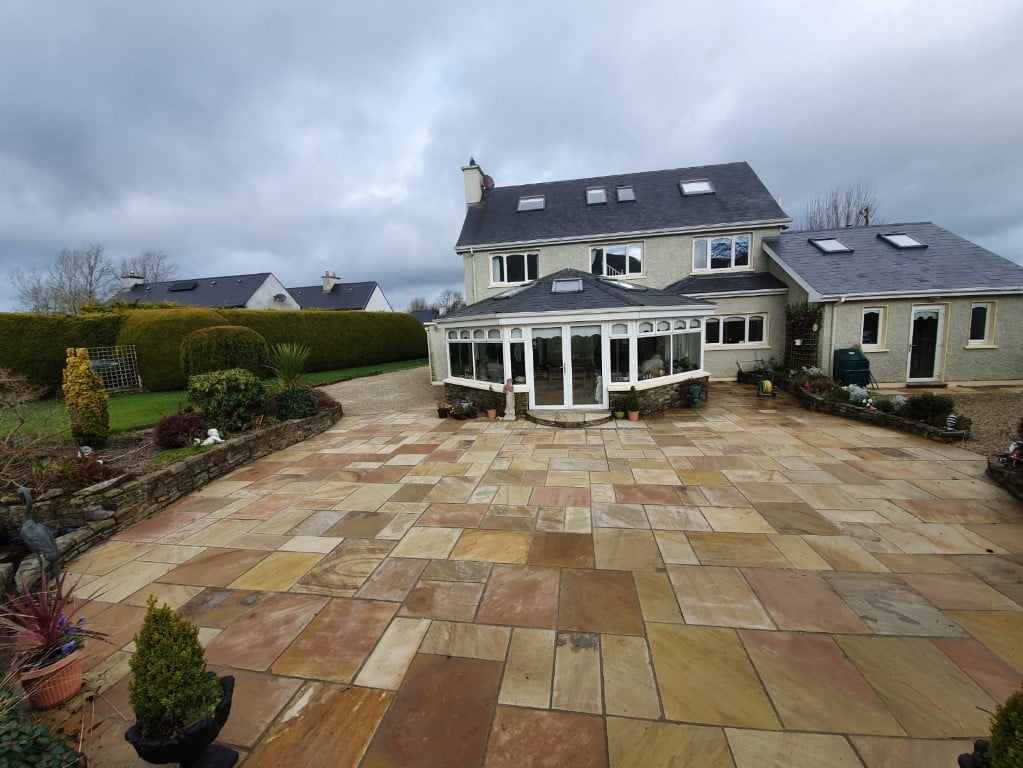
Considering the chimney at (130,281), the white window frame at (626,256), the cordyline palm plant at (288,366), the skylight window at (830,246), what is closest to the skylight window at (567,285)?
the white window frame at (626,256)

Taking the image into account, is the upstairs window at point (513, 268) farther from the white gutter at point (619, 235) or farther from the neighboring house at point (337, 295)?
the neighboring house at point (337, 295)

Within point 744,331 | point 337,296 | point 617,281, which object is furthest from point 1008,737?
point 337,296

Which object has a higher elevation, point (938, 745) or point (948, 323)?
point (948, 323)

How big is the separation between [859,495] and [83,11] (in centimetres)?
1202

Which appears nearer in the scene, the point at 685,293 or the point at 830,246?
the point at 830,246

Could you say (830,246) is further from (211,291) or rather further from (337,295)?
(211,291)

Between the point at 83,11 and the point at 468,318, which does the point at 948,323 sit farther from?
the point at 83,11

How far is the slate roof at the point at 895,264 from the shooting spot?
11.7 meters

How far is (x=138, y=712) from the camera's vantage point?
1.85 meters

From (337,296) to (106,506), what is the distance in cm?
3530

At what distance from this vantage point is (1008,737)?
1.49 m

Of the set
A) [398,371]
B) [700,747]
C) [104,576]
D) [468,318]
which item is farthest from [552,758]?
[398,371]

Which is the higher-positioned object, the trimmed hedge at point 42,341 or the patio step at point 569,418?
the trimmed hedge at point 42,341

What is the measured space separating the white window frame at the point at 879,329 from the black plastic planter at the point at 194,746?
1563 centimetres
